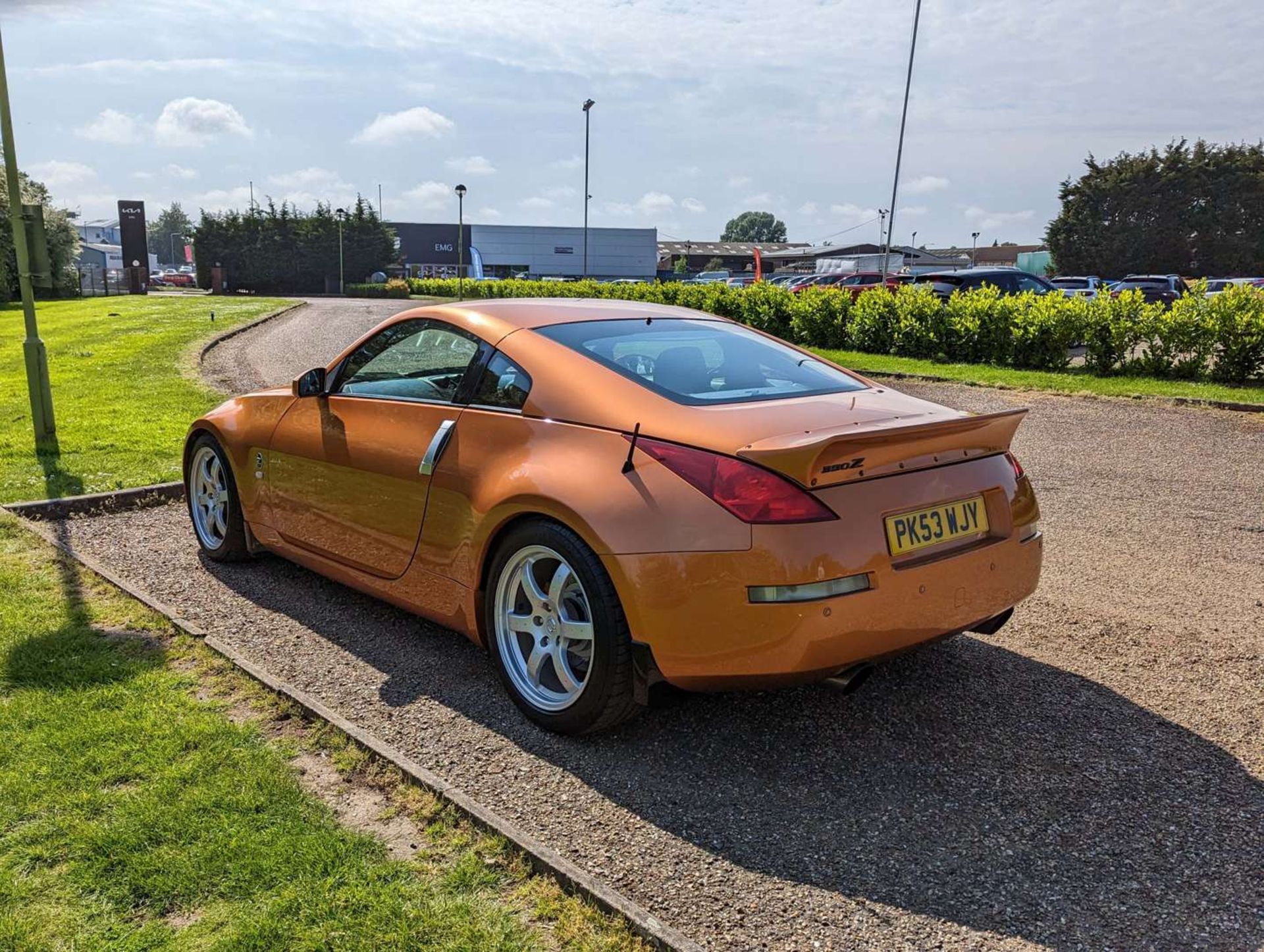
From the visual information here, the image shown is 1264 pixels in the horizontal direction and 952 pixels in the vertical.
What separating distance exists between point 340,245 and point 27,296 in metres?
57.8

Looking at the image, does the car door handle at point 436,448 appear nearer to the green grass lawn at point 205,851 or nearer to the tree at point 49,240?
the green grass lawn at point 205,851

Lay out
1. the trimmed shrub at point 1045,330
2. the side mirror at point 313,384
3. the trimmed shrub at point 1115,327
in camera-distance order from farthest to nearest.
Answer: the trimmed shrub at point 1045,330 < the trimmed shrub at point 1115,327 < the side mirror at point 313,384

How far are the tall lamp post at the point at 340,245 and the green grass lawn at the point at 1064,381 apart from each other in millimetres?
52418

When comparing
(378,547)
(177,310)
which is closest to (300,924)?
(378,547)

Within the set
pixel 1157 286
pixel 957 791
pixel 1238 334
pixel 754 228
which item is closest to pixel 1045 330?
pixel 1238 334

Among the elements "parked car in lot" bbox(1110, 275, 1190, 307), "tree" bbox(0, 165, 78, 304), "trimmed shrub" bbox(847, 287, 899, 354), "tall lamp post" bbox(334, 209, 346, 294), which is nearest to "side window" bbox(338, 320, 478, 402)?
"trimmed shrub" bbox(847, 287, 899, 354)

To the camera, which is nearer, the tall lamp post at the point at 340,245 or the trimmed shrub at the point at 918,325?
the trimmed shrub at the point at 918,325

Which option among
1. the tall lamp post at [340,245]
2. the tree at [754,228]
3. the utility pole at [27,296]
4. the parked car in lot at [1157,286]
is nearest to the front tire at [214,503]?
the utility pole at [27,296]

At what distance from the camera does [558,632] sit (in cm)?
328

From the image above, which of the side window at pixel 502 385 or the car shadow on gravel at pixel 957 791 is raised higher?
the side window at pixel 502 385

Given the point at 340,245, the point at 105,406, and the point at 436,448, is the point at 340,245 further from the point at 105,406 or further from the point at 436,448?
the point at 436,448

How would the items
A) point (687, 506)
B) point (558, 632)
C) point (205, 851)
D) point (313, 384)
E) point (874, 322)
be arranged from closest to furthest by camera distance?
point (205, 851) < point (687, 506) < point (558, 632) < point (313, 384) < point (874, 322)

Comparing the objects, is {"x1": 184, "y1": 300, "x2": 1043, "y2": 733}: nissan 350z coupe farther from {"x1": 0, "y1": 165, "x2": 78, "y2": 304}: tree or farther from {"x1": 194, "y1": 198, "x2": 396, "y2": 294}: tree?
{"x1": 194, "y1": 198, "x2": 396, "y2": 294}: tree

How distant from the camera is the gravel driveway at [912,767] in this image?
2.42 meters
